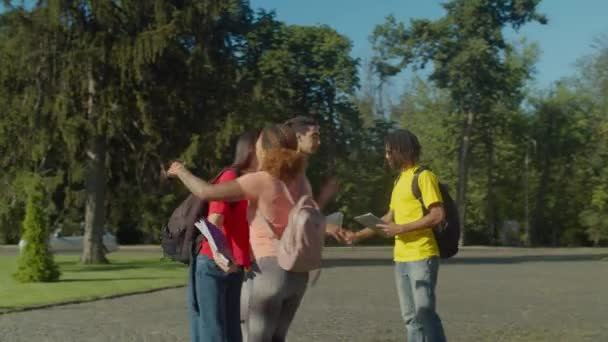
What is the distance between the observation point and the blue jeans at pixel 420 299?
729 cm

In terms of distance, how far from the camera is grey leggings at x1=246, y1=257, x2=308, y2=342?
5.43 meters

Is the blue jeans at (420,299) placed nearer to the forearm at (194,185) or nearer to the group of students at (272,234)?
Answer: the group of students at (272,234)

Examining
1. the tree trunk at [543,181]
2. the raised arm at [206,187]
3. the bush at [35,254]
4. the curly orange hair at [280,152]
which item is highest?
the tree trunk at [543,181]

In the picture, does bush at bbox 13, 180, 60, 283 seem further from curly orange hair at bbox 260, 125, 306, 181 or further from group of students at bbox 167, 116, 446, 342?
curly orange hair at bbox 260, 125, 306, 181

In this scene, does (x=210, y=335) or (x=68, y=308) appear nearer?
(x=210, y=335)

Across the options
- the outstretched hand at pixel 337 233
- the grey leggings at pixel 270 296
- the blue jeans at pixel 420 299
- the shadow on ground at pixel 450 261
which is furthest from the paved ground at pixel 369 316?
the shadow on ground at pixel 450 261

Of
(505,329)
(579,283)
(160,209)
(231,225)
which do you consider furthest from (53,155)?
(231,225)

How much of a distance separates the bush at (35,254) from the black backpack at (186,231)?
16.9 m

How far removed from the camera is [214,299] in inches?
243

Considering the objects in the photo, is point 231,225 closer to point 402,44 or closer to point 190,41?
point 190,41

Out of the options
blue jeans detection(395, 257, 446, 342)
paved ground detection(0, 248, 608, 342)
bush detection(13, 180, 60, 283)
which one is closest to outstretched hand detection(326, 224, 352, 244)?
blue jeans detection(395, 257, 446, 342)

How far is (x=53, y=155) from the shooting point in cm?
3309

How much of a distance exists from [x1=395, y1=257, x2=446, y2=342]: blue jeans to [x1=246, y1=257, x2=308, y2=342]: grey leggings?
1937 millimetres

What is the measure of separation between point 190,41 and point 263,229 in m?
26.9
